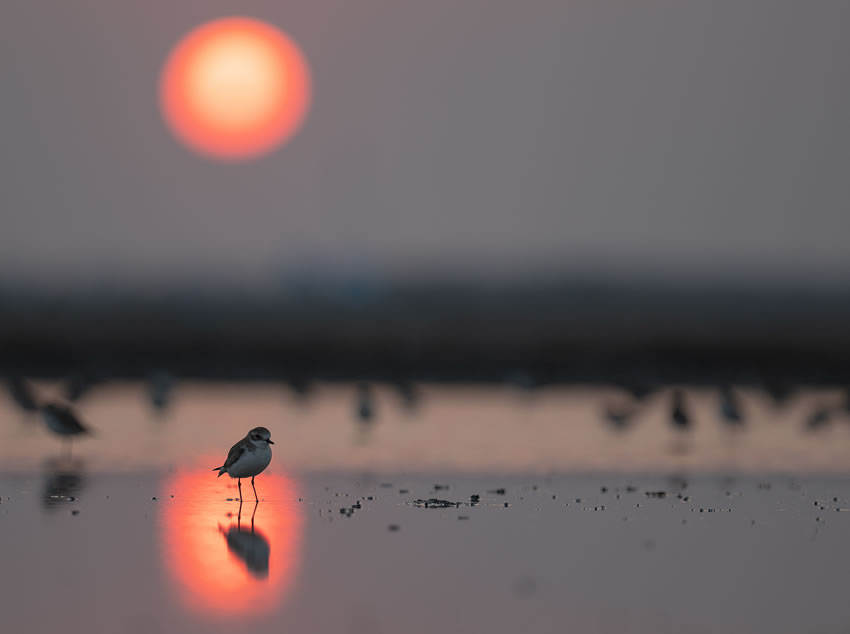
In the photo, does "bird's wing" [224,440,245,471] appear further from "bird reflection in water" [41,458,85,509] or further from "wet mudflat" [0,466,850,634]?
"bird reflection in water" [41,458,85,509]

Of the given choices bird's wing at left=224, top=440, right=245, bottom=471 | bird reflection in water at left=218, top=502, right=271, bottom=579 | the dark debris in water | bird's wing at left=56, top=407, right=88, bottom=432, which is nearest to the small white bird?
bird's wing at left=224, top=440, right=245, bottom=471

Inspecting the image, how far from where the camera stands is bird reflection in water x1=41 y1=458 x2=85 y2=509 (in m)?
14.8

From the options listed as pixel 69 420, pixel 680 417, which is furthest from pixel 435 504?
pixel 680 417

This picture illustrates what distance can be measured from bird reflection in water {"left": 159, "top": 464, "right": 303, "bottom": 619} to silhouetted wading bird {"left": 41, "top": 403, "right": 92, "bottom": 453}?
3098 millimetres

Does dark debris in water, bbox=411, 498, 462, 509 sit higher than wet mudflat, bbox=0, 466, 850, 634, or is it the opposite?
dark debris in water, bbox=411, 498, 462, 509

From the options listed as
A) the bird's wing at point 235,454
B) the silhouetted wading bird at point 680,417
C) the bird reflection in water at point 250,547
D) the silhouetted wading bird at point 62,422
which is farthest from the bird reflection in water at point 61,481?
the silhouetted wading bird at point 680,417

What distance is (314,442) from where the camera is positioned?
21.5 meters

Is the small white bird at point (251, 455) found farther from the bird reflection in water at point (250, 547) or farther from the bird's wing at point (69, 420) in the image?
the bird's wing at point (69, 420)

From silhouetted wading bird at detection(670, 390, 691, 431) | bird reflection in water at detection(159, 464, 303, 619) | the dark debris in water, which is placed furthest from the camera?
silhouetted wading bird at detection(670, 390, 691, 431)

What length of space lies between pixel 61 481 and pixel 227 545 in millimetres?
4793

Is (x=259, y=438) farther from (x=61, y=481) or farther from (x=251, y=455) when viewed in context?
(x=61, y=481)

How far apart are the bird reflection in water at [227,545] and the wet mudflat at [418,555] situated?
0.03 m

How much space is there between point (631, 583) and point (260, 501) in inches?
205

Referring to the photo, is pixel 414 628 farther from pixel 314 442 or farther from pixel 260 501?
pixel 314 442
